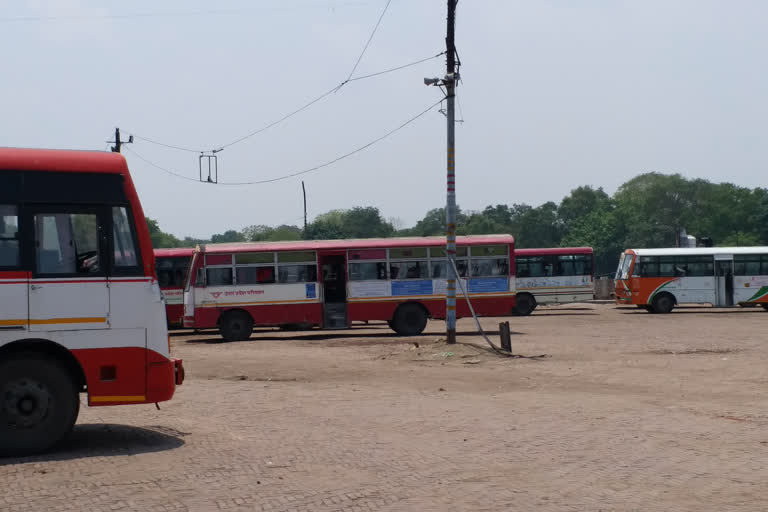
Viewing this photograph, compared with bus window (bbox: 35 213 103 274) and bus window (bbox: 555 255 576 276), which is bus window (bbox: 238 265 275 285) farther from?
bus window (bbox: 35 213 103 274)

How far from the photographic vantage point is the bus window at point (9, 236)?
8992 mm

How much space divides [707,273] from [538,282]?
7.24 meters

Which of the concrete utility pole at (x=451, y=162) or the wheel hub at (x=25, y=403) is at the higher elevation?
the concrete utility pole at (x=451, y=162)

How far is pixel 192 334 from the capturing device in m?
31.7

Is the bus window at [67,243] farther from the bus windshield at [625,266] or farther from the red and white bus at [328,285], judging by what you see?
the bus windshield at [625,266]

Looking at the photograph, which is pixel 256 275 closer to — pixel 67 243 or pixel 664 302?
pixel 67 243

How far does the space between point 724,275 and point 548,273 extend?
7.51m

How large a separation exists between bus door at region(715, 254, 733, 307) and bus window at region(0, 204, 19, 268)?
34.7 metres

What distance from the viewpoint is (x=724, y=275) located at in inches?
1527

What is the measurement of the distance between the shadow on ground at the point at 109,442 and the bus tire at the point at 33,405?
165 mm

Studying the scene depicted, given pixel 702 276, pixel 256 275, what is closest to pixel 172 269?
pixel 256 275

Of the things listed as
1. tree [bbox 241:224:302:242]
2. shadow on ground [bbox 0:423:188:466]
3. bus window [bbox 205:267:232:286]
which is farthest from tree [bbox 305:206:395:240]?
shadow on ground [bbox 0:423:188:466]

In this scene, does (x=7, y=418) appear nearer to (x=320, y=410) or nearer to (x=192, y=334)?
(x=320, y=410)

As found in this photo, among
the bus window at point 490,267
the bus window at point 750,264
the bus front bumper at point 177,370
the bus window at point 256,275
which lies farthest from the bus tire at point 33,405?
the bus window at point 750,264
